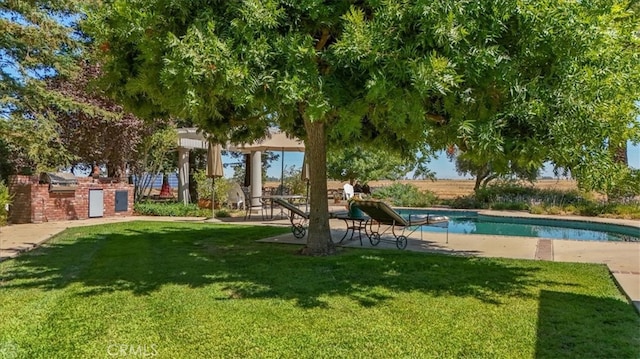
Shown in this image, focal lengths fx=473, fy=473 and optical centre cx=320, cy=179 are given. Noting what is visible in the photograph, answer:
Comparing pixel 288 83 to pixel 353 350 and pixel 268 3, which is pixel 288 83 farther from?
pixel 353 350

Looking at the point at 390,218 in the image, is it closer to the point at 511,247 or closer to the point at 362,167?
the point at 511,247

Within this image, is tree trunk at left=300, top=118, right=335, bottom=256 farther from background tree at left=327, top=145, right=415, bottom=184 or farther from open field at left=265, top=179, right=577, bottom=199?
background tree at left=327, top=145, right=415, bottom=184

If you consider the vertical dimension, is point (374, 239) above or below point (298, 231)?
below

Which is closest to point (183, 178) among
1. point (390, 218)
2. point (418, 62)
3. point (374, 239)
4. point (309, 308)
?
point (374, 239)

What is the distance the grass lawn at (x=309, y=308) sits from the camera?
167 inches

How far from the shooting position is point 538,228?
16594 millimetres

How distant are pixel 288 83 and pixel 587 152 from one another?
3.76 metres

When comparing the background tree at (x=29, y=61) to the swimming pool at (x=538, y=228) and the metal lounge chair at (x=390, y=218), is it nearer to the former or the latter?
the metal lounge chair at (x=390, y=218)

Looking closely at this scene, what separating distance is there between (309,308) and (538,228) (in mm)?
13662

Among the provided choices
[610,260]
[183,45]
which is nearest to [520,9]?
[183,45]

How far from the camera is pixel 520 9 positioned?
547cm

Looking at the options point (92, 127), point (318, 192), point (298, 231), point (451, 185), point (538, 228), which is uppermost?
point (92, 127)

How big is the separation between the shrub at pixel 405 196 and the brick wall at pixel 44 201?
45.7 feet

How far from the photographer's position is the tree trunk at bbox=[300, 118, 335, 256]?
28.8 feet
